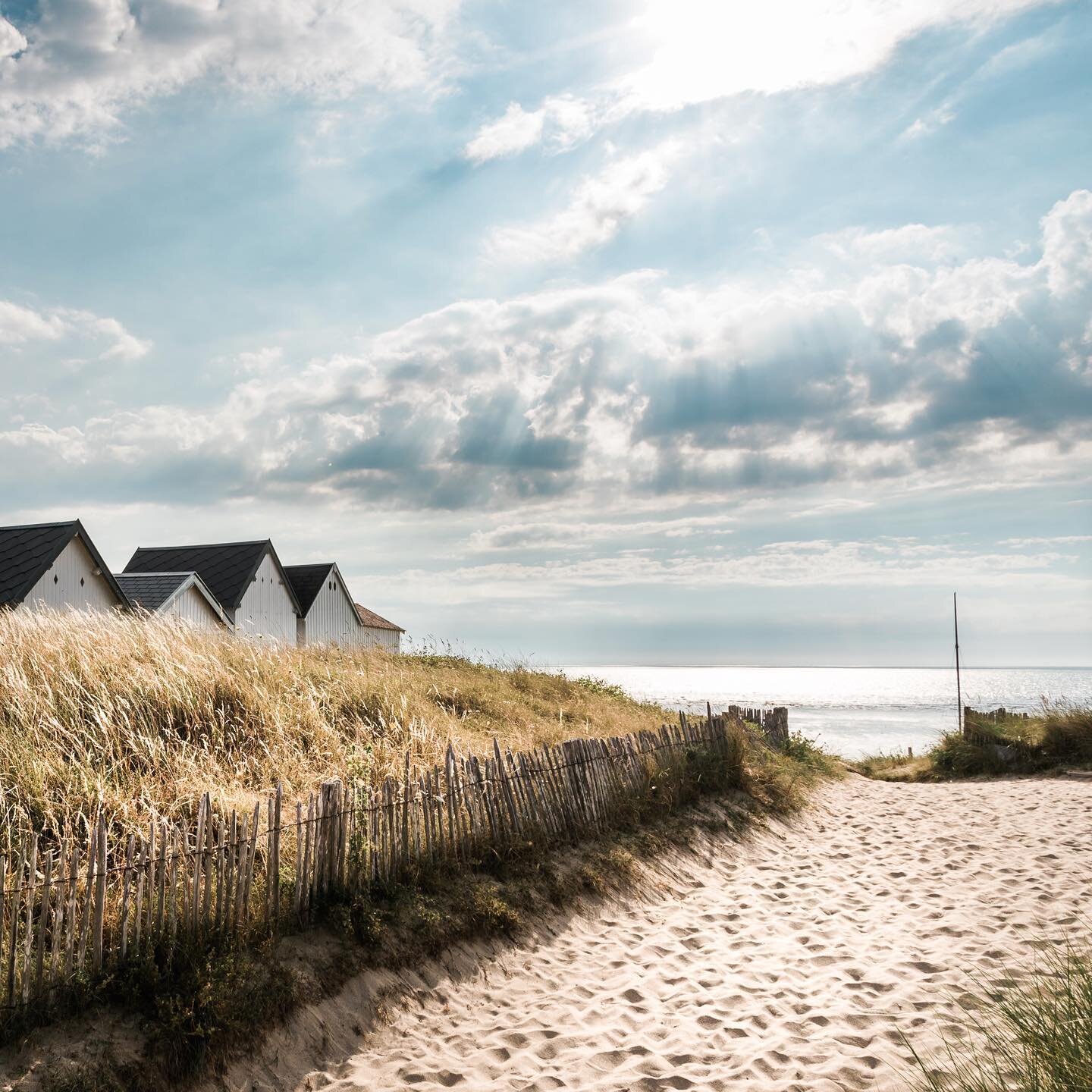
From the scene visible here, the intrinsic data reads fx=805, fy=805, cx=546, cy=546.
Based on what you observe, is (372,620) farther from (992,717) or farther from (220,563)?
(992,717)

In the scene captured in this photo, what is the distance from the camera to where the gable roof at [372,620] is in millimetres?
36375

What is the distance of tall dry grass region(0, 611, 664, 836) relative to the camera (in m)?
6.37

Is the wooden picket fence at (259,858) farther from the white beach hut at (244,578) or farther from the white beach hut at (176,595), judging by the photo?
the white beach hut at (244,578)

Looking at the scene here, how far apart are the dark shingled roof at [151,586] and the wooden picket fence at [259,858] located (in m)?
18.4

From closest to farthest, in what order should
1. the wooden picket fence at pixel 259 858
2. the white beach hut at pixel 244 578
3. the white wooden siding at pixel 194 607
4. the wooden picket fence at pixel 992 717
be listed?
1. the wooden picket fence at pixel 259 858
2. the wooden picket fence at pixel 992 717
3. the white wooden siding at pixel 194 607
4. the white beach hut at pixel 244 578

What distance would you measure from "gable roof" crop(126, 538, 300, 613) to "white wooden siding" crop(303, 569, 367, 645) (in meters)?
0.90

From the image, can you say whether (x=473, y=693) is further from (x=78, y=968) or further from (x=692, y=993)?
(x=78, y=968)

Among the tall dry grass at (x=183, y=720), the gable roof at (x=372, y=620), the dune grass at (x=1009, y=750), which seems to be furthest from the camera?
the gable roof at (x=372, y=620)

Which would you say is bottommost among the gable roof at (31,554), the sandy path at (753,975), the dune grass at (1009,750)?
the dune grass at (1009,750)

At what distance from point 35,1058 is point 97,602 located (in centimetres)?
2014

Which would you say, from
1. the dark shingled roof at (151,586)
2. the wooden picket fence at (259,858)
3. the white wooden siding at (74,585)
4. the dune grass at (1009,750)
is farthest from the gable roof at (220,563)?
the wooden picket fence at (259,858)

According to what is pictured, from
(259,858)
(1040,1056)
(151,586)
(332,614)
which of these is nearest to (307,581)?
(332,614)

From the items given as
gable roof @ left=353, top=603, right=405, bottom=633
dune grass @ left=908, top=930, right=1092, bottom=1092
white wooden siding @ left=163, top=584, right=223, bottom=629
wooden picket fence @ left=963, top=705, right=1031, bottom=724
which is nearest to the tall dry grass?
dune grass @ left=908, top=930, right=1092, bottom=1092

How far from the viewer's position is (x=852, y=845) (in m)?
9.59
